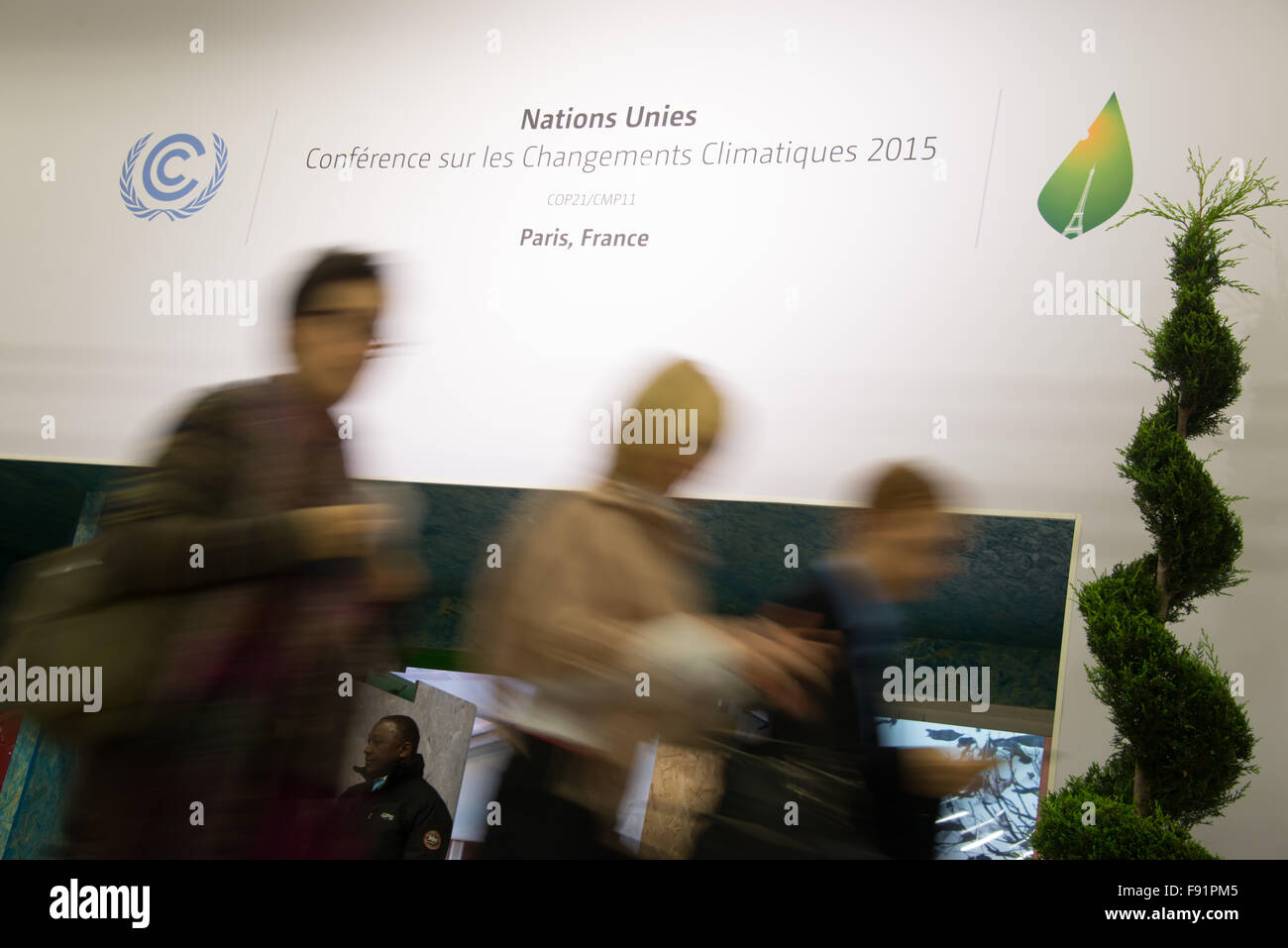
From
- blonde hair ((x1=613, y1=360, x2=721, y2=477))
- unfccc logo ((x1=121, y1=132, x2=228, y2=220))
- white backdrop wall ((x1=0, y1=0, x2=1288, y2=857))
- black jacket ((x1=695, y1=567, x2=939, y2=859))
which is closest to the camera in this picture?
blonde hair ((x1=613, y1=360, x2=721, y2=477))

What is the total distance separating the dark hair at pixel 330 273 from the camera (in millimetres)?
1451

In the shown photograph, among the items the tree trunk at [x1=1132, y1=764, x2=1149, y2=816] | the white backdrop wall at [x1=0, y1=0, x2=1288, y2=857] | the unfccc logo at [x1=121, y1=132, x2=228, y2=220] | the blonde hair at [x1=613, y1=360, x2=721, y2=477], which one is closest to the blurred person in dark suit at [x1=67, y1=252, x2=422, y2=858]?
the blonde hair at [x1=613, y1=360, x2=721, y2=477]

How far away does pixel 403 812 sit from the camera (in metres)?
3.57

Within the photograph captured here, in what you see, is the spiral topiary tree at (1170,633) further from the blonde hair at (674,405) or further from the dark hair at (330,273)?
the dark hair at (330,273)

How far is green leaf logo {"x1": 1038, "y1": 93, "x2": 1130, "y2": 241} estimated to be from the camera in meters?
4.52

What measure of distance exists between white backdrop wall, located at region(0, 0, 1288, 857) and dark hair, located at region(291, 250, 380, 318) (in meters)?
2.75

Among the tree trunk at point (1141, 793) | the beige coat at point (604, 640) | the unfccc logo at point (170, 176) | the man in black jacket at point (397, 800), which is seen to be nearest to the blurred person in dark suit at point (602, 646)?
the beige coat at point (604, 640)

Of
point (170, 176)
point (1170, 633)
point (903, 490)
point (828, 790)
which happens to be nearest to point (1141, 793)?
point (1170, 633)

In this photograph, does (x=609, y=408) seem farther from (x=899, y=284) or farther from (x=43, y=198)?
(x=43, y=198)

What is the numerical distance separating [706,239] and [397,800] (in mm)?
2921

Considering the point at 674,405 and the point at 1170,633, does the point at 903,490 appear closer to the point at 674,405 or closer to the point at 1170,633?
the point at 674,405

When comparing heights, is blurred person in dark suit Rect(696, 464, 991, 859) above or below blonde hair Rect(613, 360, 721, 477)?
below

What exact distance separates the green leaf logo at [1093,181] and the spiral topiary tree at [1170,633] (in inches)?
19.2

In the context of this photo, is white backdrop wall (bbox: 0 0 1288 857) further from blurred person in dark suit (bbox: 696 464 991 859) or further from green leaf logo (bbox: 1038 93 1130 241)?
blurred person in dark suit (bbox: 696 464 991 859)
